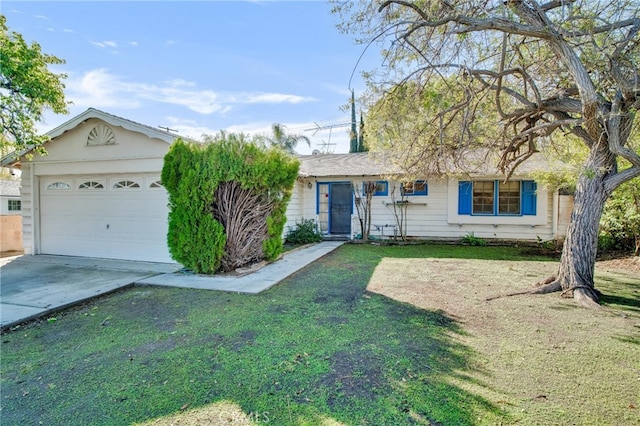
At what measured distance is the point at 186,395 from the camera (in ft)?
8.59

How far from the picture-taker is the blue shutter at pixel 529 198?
10938mm

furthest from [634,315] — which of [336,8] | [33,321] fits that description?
[33,321]

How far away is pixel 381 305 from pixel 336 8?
4.45m

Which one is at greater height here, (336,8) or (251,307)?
(336,8)

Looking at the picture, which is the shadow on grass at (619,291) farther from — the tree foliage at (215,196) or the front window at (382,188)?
the front window at (382,188)

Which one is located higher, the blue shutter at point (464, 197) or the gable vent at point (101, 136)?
the gable vent at point (101, 136)

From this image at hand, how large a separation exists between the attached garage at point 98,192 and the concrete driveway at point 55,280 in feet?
1.56

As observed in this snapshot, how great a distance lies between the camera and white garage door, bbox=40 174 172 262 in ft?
26.9

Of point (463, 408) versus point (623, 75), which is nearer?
point (463, 408)

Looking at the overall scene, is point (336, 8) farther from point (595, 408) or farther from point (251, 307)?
point (595, 408)

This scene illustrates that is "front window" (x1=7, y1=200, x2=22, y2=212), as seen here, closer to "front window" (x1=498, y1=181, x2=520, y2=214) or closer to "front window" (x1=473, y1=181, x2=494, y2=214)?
"front window" (x1=473, y1=181, x2=494, y2=214)

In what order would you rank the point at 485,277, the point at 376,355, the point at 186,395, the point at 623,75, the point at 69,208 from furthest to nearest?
the point at 69,208 → the point at 485,277 → the point at 623,75 → the point at 376,355 → the point at 186,395

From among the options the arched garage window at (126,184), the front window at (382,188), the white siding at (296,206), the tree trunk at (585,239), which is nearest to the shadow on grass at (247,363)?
the tree trunk at (585,239)

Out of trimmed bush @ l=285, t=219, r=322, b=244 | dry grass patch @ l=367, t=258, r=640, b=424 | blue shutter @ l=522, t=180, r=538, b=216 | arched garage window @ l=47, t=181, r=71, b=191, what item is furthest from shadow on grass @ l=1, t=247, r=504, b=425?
blue shutter @ l=522, t=180, r=538, b=216
